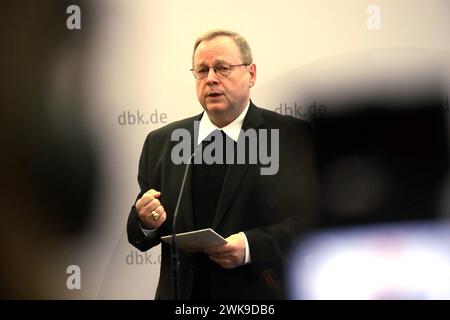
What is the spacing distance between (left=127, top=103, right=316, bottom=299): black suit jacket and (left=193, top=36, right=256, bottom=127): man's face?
88mm

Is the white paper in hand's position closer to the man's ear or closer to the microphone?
the microphone

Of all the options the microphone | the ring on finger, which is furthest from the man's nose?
the ring on finger

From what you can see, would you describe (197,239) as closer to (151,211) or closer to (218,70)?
(151,211)

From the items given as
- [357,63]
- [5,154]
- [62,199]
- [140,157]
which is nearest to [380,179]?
[357,63]

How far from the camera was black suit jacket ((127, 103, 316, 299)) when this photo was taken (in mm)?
3854

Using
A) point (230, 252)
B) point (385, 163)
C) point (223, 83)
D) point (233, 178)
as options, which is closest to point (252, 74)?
point (223, 83)

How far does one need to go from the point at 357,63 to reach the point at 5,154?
1.94m

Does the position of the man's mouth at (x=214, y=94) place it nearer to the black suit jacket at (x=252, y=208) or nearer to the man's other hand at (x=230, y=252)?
the black suit jacket at (x=252, y=208)

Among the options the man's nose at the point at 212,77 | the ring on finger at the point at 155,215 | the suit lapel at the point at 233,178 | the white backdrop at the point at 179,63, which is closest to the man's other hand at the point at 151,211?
the ring on finger at the point at 155,215

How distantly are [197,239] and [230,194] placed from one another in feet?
1.31

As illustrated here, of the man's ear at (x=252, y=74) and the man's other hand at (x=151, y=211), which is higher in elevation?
the man's ear at (x=252, y=74)

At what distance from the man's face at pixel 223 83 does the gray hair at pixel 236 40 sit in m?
0.02

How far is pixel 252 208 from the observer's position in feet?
12.7

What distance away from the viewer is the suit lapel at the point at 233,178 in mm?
3850
